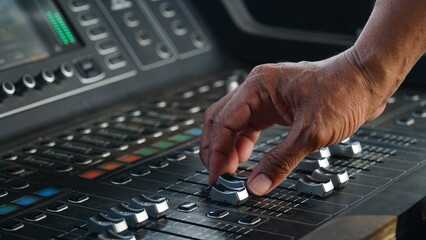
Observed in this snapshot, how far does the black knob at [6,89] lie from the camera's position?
196 centimetres

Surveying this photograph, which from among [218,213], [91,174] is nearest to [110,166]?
[91,174]

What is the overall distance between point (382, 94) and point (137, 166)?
0.51 meters

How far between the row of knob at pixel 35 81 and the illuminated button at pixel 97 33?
0.47 ft

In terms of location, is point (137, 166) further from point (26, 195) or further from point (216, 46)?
point (216, 46)

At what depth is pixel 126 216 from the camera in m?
1.34

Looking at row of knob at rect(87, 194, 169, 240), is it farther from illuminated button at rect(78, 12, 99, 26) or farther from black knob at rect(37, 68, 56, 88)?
illuminated button at rect(78, 12, 99, 26)

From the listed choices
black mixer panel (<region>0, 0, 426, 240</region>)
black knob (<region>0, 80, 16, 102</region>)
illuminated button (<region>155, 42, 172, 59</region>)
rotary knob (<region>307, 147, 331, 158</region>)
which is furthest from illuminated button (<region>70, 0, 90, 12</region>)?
rotary knob (<region>307, 147, 331, 158</region>)

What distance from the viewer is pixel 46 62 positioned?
2092 millimetres

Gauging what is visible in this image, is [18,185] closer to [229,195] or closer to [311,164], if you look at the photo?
[229,195]

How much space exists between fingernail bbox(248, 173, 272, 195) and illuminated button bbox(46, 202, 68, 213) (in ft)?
1.08

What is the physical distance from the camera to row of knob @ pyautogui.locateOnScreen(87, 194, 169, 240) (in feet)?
4.27

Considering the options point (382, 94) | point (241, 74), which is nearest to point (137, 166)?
point (382, 94)

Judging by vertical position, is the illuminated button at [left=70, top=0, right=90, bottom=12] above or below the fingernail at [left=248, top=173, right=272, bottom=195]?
above

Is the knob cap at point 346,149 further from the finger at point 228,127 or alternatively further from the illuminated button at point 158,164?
the illuminated button at point 158,164
